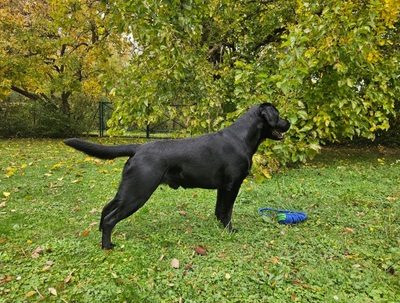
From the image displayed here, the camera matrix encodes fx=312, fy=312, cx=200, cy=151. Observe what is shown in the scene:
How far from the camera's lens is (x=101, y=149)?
10.2 feet

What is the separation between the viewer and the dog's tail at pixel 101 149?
3.04m

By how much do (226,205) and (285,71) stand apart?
7.30 ft

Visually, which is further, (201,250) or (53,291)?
(201,250)

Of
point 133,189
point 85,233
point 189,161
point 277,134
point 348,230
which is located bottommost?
point 85,233

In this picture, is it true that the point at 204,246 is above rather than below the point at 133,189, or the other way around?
below

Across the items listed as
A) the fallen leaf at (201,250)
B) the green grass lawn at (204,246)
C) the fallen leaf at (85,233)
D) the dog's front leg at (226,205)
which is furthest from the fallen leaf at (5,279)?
the dog's front leg at (226,205)

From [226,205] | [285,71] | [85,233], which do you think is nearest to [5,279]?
[85,233]

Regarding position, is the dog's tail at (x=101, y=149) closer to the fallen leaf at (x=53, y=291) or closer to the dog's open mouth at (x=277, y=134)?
the fallen leaf at (x=53, y=291)

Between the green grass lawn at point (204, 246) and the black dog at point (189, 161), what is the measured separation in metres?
0.41

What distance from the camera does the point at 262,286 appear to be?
2615 mm

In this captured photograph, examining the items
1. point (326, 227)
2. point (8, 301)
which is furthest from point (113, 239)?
point (326, 227)

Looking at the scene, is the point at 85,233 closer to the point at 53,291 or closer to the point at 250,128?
the point at 53,291

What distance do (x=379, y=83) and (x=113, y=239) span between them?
6703 millimetres

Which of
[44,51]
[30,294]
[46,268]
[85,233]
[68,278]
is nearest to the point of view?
[30,294]
